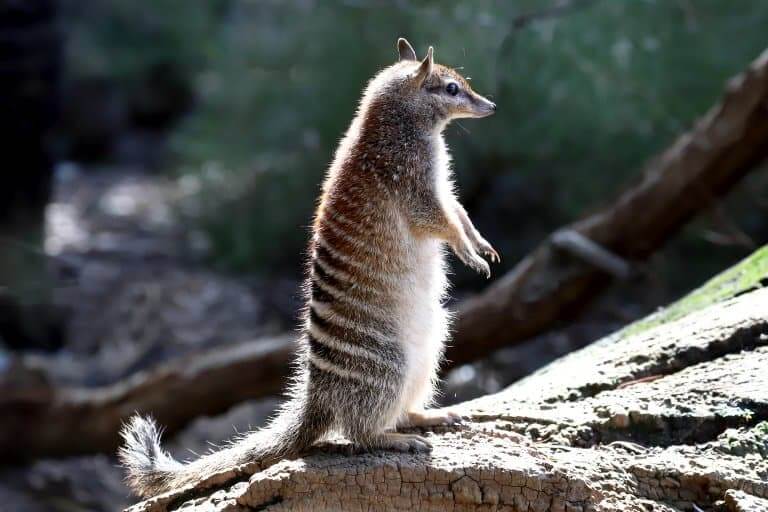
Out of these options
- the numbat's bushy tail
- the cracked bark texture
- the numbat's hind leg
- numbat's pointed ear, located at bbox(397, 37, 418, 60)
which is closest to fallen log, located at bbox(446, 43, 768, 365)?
numbat's pointed ear, located at bbox(397, 37, 418, 60)

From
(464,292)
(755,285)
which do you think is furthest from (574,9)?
(755,285)

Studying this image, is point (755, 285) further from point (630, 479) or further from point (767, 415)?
point (630, 479)

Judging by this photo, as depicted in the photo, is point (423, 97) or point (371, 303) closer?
point (371, 303)

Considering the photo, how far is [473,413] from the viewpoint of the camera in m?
2.98

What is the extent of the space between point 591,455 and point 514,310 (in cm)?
337

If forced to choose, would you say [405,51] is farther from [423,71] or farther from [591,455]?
[591,455]

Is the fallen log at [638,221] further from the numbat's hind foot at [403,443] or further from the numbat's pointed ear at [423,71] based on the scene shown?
the numbat's hind foot at [403,443]

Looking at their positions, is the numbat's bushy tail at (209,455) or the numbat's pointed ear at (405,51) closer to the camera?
the numbat's bushy tail at (209,455)

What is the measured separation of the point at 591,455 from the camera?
264 cm

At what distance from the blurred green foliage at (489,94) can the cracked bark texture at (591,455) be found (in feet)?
10.8

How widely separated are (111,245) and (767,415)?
856cm

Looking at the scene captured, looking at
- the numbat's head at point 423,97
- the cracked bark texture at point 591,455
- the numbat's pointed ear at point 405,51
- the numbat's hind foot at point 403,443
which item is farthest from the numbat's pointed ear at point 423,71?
the numbat's hind foot at point 403,443

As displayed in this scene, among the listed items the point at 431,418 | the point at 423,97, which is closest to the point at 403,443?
the point at 431,418

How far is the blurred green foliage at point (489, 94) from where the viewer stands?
6.77 metres
